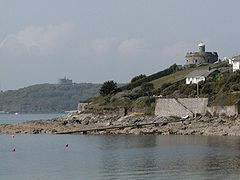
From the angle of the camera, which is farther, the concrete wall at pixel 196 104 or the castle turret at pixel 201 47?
the castle turret at pixel 201 47

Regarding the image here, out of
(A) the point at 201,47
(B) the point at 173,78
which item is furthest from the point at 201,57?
(B) the point at 173,78

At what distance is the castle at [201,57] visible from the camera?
116 meters

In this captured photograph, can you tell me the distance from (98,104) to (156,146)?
35855 millimetres

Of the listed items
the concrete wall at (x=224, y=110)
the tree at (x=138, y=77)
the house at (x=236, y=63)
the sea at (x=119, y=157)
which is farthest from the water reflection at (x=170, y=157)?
the tree at (x=138, y=77)

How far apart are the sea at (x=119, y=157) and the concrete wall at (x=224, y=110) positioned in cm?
816

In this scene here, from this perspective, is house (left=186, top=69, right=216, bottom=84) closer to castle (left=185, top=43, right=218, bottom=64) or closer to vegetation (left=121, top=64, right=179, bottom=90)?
vegetation (left=121, top=64, right=179, bottom=90)

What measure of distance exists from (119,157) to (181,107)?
29046 millimetres

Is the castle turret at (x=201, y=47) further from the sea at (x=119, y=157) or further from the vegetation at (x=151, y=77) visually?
the sea at (x=119, y=157)

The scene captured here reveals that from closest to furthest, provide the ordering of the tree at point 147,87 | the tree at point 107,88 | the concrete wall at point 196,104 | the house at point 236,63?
the concrete wall at point 196,104, the house at point 236,63, the tree at point 147,87, the tree at point 107,88

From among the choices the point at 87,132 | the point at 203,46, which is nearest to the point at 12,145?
the point at 87,132

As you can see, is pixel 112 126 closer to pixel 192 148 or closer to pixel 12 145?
pixel 12 145

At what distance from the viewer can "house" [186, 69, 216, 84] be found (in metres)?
88.6

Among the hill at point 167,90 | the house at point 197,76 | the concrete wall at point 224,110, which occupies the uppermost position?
the house at point 197,76

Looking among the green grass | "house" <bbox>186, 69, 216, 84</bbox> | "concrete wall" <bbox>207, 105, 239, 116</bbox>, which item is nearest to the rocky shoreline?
"concrete wall" <bbox>207, 105, 239, 116</bbox>
